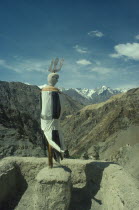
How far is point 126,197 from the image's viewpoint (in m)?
3.91

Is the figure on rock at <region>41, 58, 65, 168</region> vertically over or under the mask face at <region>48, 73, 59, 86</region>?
under

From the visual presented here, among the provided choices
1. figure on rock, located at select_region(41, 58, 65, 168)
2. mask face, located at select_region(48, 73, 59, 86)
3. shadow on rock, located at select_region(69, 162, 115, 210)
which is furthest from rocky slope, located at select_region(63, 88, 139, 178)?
mask face, located at select_region(48, 73, 59, 86)

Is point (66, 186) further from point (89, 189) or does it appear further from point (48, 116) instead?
point (48, 116)

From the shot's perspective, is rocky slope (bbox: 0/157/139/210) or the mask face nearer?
rocky slope (bbox: 0/157/139/210)

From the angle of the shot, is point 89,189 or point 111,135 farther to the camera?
point 111,135

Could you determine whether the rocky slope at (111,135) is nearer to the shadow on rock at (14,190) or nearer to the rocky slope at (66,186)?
the rocky slope at (66,186)

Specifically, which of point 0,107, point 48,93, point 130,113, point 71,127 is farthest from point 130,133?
point 48,93

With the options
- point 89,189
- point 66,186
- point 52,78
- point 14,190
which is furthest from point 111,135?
point 66,186

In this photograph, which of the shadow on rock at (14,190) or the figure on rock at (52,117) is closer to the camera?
the figure on rock at (52,117)

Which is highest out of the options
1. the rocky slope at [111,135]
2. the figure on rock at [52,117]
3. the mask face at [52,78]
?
the mask face at [52,78]

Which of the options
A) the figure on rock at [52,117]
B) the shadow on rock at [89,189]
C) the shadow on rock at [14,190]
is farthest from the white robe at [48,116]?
the shadow on rock at [14,190]

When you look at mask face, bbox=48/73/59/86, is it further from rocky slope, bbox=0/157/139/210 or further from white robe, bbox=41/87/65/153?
rocky slope, bbox=0/157/139/210

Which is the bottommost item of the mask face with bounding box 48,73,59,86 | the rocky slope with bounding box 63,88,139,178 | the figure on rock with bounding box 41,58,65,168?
the rocky slope with bounding box 63,88,139,178

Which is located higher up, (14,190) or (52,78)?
(52,78)
